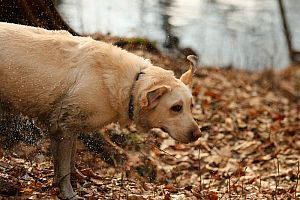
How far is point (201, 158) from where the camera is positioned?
27.9 ft

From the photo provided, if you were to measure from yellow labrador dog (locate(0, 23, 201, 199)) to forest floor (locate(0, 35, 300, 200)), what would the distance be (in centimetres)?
76

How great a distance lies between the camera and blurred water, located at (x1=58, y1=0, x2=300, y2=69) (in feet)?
40.6

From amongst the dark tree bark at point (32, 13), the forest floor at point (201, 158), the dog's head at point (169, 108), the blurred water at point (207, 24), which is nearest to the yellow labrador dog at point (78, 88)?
the dog's head at point (169, 108)

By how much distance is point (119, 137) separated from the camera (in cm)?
819

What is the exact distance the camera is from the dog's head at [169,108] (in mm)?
5262

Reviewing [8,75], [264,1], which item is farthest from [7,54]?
[264,1]

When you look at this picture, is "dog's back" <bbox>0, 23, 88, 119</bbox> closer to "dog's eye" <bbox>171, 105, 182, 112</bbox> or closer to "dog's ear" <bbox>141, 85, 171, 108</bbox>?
"dog's ear" <bbox>141, 85, 171, 108</bbox>

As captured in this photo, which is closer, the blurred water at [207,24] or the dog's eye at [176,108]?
the dog's eye at [176,108]

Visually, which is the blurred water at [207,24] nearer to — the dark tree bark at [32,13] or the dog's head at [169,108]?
the dark tree bark at [32,13]

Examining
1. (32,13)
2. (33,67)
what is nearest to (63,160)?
(33,67)

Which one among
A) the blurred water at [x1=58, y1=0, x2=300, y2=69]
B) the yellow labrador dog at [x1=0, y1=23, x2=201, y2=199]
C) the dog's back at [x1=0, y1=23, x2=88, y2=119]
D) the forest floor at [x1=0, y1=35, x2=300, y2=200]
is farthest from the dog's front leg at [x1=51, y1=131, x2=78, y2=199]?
the blurred water at [x1=58, y1=0, x2=300, y2=69]

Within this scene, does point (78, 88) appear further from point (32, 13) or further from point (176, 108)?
point (32, 13)

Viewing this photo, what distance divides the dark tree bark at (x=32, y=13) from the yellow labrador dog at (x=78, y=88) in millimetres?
1979

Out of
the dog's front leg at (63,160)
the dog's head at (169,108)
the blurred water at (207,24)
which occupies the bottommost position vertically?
the blurred water at (207,24)
